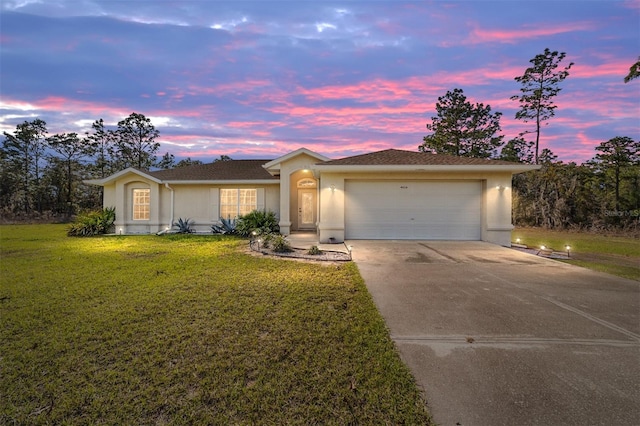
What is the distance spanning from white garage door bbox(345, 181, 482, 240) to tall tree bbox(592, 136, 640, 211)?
1716 centimetres

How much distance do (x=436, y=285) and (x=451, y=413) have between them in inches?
132

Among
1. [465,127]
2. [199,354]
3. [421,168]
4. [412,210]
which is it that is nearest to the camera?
[199,354]

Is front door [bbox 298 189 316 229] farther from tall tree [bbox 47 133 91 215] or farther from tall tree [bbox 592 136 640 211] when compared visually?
tall tree [bbox 47 133 91 215]

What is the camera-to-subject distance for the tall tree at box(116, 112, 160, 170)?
3108cm

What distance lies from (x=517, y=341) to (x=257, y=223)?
11.1m

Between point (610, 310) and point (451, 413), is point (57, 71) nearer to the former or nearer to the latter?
point (451, 413)

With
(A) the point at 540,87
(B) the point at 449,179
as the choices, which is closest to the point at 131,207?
(B) the point at 449,179

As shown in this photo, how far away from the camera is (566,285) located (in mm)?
5148

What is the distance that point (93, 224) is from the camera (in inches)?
539

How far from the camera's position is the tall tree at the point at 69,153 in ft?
94.9

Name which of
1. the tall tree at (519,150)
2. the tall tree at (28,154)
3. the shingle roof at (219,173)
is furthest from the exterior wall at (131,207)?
the tall tree at (519,150)

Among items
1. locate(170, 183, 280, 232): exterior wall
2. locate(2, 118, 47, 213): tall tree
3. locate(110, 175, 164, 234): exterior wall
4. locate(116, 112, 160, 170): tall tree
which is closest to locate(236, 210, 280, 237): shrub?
locate(170, 183, 280, 232): exterior wall

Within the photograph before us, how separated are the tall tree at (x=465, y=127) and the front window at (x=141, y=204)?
24099 millimetres

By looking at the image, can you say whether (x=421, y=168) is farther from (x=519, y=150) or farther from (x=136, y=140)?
(x=136, y=140)
